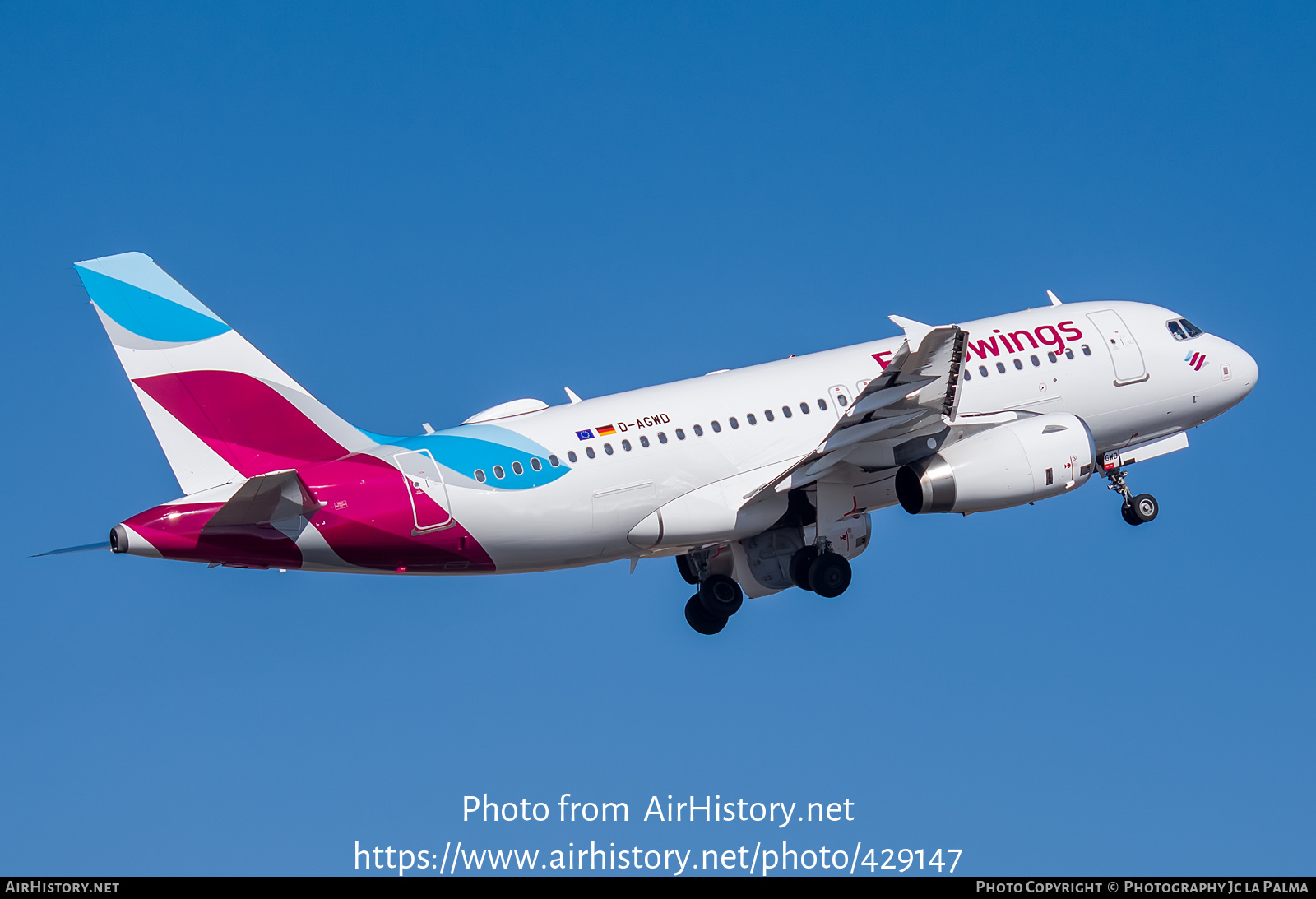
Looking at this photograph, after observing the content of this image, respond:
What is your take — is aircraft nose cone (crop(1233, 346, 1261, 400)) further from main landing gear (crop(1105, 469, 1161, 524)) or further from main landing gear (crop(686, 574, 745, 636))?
main landing gear (crop(686, 574, 745, 636))

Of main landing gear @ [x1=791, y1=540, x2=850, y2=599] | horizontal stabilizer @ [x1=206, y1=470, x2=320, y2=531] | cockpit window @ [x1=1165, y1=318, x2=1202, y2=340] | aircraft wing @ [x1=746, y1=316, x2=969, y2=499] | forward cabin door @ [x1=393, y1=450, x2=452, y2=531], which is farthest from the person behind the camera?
cockpit window @ [x1=1165, y1=318, x2=1202, y2=340]

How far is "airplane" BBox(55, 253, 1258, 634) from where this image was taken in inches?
1308

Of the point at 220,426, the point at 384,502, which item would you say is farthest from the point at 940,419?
the point at 220,426

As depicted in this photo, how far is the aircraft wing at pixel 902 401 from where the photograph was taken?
34656 millimetres

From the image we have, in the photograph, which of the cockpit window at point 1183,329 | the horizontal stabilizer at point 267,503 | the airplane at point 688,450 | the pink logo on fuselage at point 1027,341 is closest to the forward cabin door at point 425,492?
the airplane at point 688,450

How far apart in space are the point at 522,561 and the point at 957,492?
9.00 m

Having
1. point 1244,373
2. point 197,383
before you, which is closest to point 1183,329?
point 1244,373

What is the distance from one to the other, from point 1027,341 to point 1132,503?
5.17 metres

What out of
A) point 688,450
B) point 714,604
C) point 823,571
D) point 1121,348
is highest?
point 1121,348

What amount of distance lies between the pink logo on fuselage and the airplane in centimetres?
4

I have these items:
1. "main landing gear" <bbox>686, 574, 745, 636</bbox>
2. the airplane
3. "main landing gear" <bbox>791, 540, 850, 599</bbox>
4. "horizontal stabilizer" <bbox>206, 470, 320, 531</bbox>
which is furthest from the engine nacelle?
"horizontal stabilizer" <bbox>206, 470, 320, 531</bbox>

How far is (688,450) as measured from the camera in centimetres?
3697

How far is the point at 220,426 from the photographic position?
33312mm

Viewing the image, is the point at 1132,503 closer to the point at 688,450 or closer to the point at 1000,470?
the point at 1000,470
